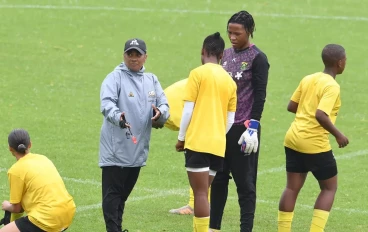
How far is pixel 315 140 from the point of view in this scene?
30.0 feet

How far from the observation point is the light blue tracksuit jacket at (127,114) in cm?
884

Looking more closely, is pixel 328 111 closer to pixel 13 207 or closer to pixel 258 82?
pixel 258 82

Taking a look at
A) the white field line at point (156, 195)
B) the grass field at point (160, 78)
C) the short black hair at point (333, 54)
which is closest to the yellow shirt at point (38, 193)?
the grass field at point (160, 78)

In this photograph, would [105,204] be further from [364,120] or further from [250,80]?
[364,120]

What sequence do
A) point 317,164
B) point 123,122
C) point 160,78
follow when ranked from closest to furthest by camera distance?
1. point 123,122
2. point 317,164
3. point 160,78

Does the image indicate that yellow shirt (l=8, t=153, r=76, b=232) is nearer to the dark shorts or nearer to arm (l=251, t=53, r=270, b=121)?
the dark shorts

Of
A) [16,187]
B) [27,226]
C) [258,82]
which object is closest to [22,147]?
[16,187]

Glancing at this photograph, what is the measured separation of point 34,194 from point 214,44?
2112 millimetres

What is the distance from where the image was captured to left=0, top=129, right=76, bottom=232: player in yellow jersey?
8227mm

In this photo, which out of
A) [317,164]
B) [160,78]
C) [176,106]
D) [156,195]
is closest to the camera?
[317,164]

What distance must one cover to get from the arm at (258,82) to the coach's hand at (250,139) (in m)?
0.08

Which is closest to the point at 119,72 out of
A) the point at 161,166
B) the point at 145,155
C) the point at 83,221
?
the point at 145,155

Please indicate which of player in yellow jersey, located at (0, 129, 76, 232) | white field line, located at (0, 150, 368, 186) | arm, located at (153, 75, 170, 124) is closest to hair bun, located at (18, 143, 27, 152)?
player in yellow jersey, located at (0, 129, 76, 232)

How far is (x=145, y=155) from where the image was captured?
29.5ft
